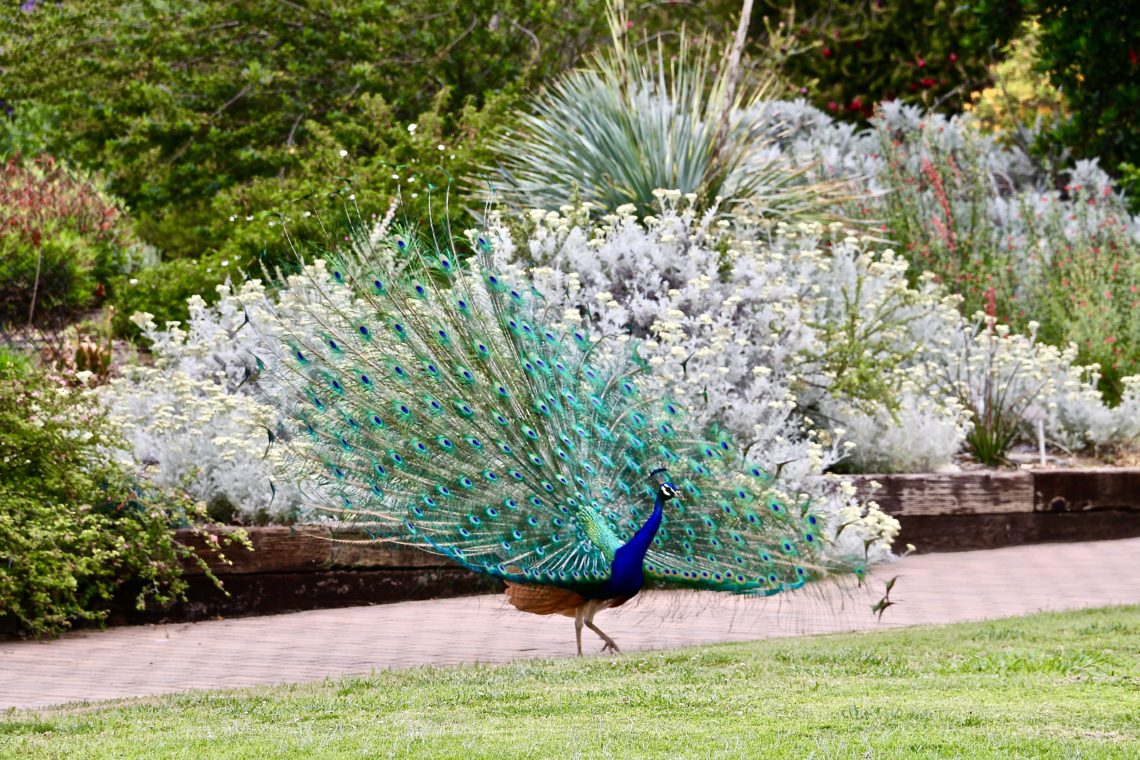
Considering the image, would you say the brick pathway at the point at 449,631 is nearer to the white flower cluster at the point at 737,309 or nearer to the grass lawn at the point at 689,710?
the grass lawn at the point at 689,710

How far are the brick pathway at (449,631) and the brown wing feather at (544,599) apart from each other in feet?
1.40

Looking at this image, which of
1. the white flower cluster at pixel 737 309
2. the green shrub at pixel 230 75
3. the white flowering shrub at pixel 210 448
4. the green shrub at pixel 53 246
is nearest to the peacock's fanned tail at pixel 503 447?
the white flowering shrub at pixel 210 448

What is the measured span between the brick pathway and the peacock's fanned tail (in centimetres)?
46

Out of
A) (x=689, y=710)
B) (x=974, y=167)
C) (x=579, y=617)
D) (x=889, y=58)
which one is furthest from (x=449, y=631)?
(x=889, y=58)

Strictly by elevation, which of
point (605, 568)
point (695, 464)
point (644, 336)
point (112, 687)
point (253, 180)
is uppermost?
point (253, 180)

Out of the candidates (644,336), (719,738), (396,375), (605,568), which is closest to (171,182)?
(644,336)

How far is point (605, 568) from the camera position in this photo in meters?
6.45

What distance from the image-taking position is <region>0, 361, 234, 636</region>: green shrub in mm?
7434

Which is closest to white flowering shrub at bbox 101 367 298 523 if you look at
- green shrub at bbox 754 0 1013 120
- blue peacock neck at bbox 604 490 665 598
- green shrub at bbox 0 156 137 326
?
blue peacock neck at bbox 604 490 665 598

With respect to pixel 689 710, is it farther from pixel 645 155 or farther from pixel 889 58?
pixel 889 58

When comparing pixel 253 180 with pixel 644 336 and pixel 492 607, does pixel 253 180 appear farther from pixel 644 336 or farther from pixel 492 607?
pixel 492 607

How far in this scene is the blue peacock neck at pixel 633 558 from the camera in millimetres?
6367

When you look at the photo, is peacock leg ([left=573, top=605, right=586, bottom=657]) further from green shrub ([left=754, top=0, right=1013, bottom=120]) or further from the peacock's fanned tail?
green shrub ([left=754, top=0, right=1013, bottom=120])

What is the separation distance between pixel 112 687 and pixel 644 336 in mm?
4933
